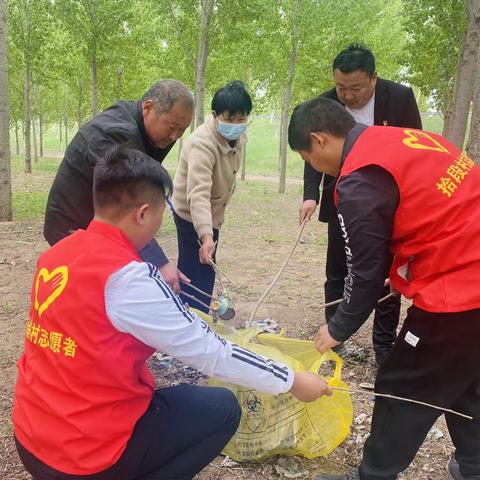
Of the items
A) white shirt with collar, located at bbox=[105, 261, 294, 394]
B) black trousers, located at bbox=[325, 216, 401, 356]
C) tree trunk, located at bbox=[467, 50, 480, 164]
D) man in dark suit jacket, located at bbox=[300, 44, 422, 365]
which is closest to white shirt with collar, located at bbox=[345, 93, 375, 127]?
man in dark suit jacket, located at bbox=[300, 44, 422, 365]

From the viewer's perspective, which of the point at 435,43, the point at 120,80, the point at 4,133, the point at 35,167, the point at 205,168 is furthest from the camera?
the point at 35,167

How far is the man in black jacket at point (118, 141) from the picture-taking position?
88.6 inches

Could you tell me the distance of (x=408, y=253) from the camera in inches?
67.4

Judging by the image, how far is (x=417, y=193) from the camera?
1.61 meters

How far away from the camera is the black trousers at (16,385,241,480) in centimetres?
147

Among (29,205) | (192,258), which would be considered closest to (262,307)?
(192,258)

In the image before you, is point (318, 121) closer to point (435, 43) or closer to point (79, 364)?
point (79, 364)

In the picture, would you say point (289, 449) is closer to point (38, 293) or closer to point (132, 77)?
point (38, 293)

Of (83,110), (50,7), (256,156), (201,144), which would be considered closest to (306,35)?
(50,7)

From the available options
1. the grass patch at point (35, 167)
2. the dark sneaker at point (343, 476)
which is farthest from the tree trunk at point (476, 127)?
the grass patch at point (35, 167)

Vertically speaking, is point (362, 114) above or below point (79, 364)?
above

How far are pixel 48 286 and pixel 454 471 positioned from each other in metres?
1.90

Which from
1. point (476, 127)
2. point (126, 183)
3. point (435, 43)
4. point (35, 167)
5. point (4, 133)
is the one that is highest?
point (435, 43)

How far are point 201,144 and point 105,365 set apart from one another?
177 centimetres
